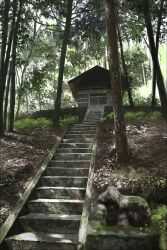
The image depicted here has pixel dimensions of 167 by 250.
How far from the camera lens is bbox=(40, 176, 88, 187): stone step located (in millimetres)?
9883

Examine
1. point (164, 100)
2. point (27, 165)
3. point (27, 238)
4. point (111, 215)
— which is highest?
point (164, 100)

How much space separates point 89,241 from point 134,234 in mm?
1045

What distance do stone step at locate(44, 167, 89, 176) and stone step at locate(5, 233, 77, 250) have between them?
3017 millimetres

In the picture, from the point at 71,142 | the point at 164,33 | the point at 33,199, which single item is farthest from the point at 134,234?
the point at 164,33

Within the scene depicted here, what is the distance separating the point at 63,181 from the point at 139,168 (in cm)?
246

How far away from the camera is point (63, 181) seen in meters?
10.0

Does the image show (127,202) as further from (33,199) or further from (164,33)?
(164,33)

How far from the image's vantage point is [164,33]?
18047 millimetres

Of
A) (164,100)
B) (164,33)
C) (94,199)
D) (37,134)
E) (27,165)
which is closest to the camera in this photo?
(94,199)

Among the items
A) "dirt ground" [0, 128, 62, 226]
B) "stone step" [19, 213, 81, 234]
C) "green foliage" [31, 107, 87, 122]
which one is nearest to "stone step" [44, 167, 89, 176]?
"dirt ground" [0, 128, 62, 226]

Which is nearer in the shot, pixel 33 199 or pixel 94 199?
pixel 94 199

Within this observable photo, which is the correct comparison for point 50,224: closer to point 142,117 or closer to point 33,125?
point 33,125

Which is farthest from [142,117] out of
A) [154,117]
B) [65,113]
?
[65,113]

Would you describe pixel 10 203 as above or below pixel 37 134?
below
